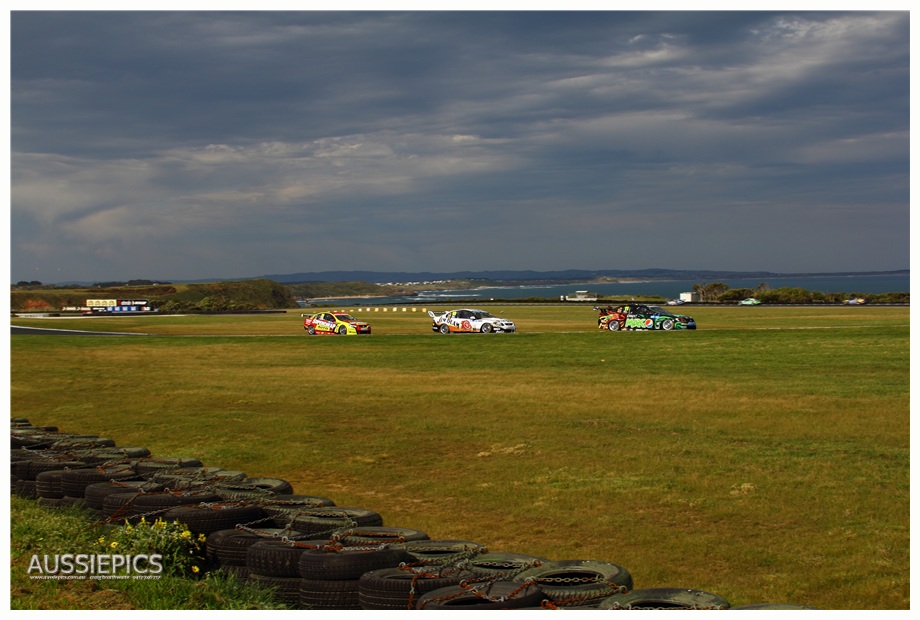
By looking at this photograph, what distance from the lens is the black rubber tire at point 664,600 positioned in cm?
648

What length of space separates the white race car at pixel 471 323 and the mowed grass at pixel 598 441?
41.1 feet

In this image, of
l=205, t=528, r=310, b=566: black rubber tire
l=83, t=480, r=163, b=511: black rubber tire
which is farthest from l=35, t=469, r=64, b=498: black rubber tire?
l=205, t=528, r=310, b=566: black rubber tire

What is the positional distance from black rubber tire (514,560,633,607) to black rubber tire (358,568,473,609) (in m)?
0.60

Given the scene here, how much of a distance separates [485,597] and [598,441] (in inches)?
395

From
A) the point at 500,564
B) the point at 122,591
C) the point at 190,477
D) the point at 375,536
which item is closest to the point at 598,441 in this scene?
the point at 190,477

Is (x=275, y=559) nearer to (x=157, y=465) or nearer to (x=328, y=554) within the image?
(x=328, y=554)

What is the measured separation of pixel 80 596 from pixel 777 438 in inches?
497

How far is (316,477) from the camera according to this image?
47.5ft

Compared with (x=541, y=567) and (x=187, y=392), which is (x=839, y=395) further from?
(x=187, y=392)

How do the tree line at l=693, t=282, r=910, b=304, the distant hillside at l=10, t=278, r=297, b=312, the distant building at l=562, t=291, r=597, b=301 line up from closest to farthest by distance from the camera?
the tree line at l=693, t=282, r=910, b=304 → the distant building at l=562, t=291, r=597, b=301 → the distant hillside at l=10, t=278, r=297, b=312

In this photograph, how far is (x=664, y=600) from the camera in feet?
21.4

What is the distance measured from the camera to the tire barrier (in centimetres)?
674

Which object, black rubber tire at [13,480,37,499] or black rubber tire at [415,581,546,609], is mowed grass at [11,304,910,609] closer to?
black rubber tire at [415,581,546,609]

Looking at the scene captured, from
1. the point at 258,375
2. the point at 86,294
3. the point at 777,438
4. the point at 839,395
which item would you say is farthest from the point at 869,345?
the point at 86,294
